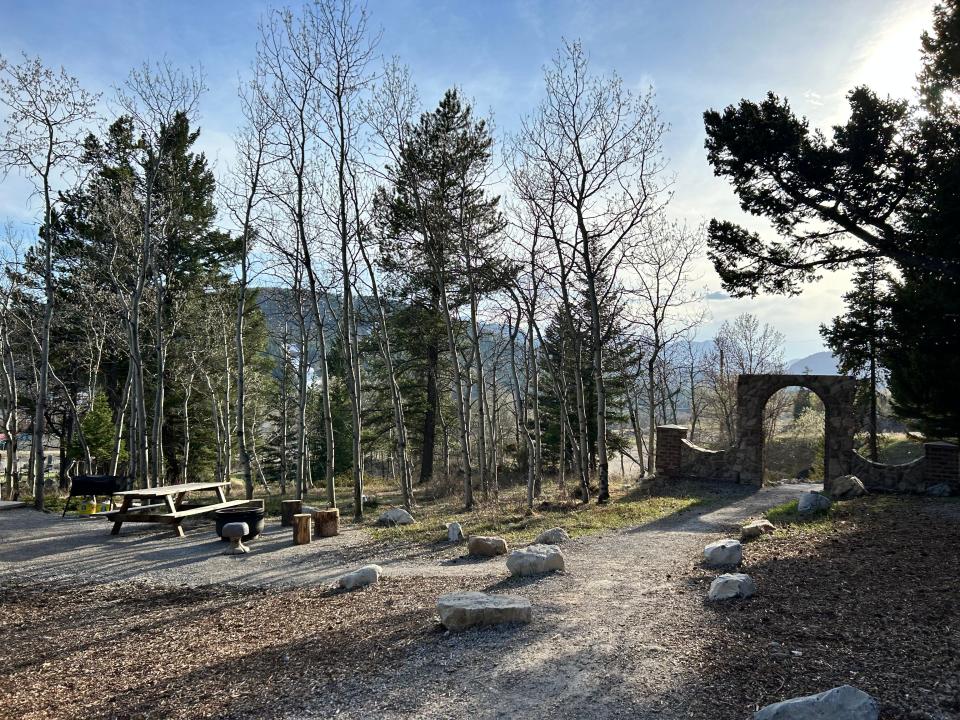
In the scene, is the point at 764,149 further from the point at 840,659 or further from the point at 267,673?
the point at 267,673

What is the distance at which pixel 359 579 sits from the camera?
23.8 ft

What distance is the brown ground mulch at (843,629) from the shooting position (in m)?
3.66

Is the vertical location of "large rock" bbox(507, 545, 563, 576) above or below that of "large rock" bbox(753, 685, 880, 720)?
below

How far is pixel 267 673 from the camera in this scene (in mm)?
4621

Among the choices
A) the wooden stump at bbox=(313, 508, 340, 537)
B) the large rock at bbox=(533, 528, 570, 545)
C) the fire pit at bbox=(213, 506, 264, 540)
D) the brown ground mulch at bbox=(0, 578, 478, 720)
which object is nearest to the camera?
the brown ground mulch at bbox=(0, 578, 478, 720)

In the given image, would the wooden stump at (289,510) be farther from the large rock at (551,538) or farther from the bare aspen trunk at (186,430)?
the bare aspen trunk at (186,430)

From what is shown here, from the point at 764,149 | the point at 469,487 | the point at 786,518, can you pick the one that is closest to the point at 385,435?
the point at 469,487

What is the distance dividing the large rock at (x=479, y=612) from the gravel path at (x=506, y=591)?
3.8 inches

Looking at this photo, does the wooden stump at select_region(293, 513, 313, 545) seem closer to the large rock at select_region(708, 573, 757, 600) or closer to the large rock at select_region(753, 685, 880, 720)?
the large rock at select_region(708, 573, 757, 600)

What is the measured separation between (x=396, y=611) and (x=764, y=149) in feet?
26.1

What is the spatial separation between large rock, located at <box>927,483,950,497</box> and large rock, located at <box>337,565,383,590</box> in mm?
11567

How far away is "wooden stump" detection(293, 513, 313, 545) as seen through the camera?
10180mm

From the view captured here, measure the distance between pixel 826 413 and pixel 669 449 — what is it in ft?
13.1

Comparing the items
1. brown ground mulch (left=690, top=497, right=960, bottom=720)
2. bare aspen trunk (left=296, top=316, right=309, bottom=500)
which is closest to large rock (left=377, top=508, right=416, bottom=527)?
bare aspen trunk (left=296, top=316, right=309, bottom=500)
